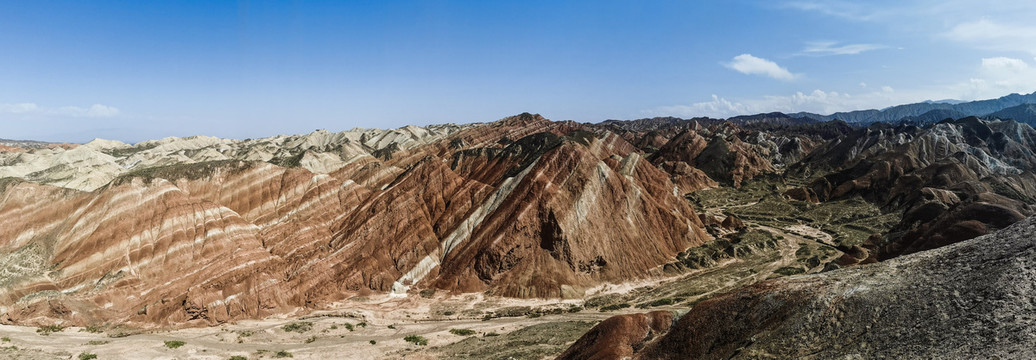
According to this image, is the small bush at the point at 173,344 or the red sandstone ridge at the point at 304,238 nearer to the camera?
the small bush at the point at 173,344

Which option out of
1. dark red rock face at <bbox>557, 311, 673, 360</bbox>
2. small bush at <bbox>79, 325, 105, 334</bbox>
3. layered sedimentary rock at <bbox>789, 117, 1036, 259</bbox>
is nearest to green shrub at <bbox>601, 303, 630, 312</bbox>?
dark red rock face at <bbox>557, 311, 673, 360</bbox>

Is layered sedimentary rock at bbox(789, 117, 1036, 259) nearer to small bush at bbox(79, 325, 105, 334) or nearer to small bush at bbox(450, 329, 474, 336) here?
small bush at bbox(450, 329, 474, 336)

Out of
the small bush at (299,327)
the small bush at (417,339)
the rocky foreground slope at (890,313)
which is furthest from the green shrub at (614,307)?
the small bush at (299,327)

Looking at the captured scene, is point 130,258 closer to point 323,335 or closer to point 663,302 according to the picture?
point 323,335

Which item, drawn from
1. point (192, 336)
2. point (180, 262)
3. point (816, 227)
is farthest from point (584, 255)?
point (816, 227)

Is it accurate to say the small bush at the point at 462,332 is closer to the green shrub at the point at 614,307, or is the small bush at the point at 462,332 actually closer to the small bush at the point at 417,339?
the small bush at the point at 417,339

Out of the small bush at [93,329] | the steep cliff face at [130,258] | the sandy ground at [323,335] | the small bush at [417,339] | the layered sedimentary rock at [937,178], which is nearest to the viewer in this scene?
the sandy ground at [323,335]

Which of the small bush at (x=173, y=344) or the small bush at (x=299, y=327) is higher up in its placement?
the small bush at (x=173, y=344)
